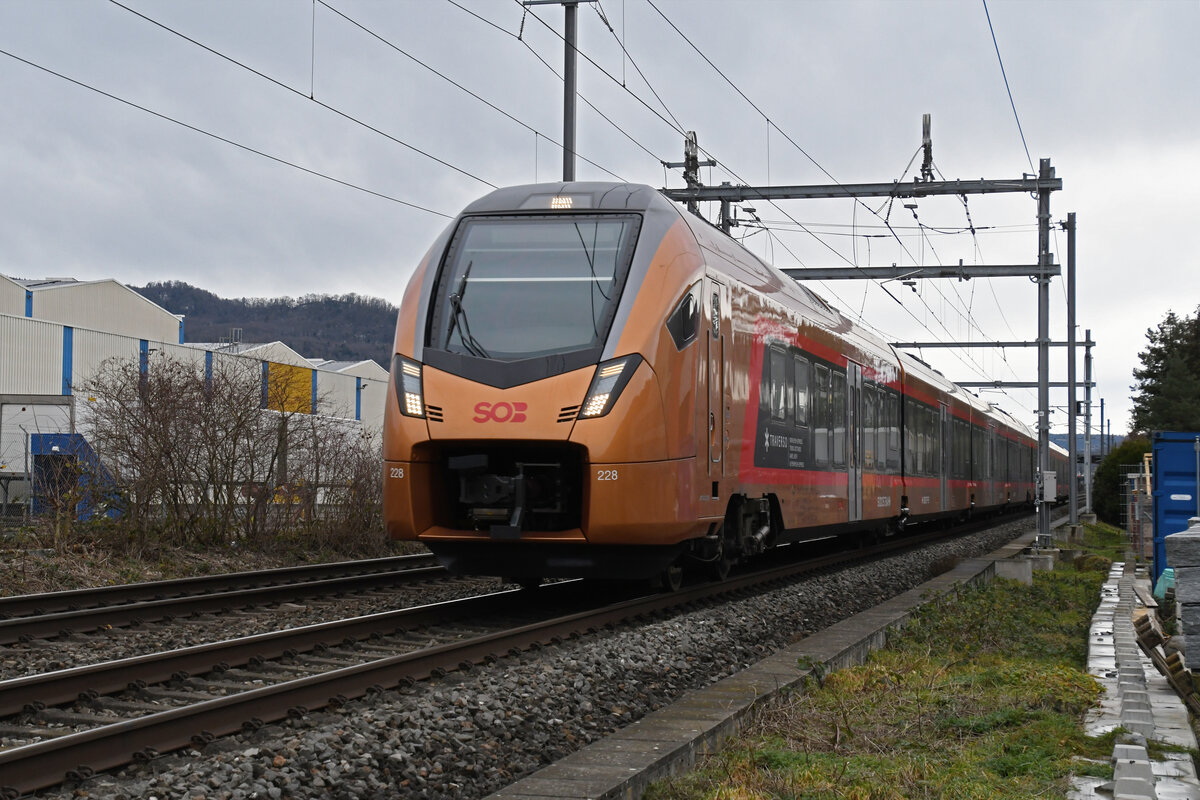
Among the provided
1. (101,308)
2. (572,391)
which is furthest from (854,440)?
(101,308)

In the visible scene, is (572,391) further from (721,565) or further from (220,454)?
(220,454)

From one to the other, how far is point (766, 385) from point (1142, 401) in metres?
85.9

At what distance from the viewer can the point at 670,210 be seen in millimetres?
10930

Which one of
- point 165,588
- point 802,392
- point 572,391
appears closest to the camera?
point 572,391

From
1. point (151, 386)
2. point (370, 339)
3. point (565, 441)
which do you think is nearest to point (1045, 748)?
point (565, 441)

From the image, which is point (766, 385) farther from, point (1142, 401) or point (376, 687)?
point (1142, 401)

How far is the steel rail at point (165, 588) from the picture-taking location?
1060cm

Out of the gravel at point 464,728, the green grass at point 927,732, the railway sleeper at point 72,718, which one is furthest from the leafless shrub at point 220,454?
the green grass at point 927,732

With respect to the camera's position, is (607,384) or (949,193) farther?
(949,193)

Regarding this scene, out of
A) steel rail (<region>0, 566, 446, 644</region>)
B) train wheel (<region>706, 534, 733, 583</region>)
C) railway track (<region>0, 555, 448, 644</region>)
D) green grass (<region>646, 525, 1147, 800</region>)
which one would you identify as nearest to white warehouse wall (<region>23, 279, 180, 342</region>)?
railway track (<region>0, 555, 448, 644</region>)

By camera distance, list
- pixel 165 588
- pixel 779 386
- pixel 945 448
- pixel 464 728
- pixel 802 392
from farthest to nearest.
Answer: pixel 945 448 → pixel 802 392 → pixel 779 386 → pixel 165 588 → pixel 464 728

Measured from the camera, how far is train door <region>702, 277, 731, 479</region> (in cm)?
1089

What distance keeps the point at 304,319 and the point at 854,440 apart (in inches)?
5898

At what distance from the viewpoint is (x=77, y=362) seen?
44.4 metres
